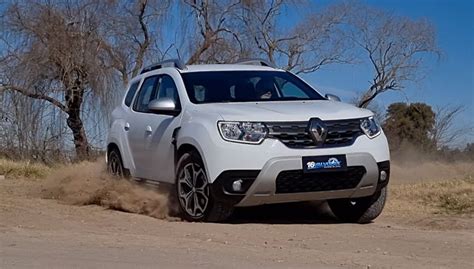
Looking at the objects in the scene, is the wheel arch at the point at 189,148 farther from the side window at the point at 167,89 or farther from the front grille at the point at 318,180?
the front grille at the point at 318,180

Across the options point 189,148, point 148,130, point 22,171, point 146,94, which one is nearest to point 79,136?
point 22,171

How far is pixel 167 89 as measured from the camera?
365 inches

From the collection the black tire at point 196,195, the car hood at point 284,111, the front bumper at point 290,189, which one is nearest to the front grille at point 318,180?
the front bumper at point 290,189

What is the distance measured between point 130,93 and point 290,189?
3356mm

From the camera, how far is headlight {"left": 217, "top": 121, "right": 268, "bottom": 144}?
7660 mm

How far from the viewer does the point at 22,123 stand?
2236cm

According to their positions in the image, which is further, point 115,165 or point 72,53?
point 72,53

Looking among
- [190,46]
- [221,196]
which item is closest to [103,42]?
[190,46]

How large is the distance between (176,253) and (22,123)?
1705 centimetres

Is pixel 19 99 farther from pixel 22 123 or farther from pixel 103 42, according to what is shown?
pixel 103 42

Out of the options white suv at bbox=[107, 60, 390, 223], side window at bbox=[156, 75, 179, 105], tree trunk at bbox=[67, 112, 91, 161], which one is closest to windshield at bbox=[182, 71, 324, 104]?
white suv at bbox=[107, 60, 390, 223]

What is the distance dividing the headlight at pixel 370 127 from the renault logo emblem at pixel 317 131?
0.52m

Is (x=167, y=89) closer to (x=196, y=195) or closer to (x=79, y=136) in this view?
(x=196, y=195)

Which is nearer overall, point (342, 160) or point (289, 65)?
point (342, 160)
